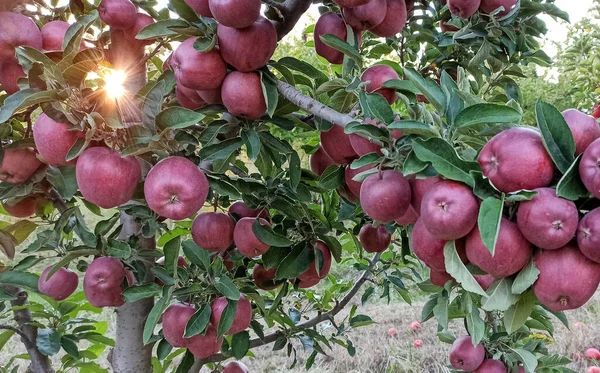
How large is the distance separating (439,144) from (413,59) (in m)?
0.84

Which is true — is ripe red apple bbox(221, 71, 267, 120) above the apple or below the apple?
above

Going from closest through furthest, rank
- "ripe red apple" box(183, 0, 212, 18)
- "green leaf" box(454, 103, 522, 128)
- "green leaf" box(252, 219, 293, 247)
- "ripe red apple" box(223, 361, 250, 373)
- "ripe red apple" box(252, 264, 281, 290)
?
"green leaf" box(454, 103, 522, 128)
"ripe red apple" box(183, 0, 212, 18)
"green leaf" box(252, 219, 293, 247)
"ripe red apple" box(252, 264, 281, 290)
"ripe red apple" box(223, 361, 250, 373)

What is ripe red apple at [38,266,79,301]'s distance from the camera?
116cm

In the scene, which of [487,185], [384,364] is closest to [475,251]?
[487,185]

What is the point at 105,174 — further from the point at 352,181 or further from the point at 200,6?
the point at 352,181

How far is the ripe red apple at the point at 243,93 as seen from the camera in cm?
81

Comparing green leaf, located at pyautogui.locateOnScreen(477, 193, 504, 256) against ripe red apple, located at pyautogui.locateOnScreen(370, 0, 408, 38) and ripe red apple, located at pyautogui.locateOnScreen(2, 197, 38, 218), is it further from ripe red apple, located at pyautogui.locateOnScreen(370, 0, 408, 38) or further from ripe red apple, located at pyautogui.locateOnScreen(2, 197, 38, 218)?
ripe red apple, located at pyautogui.locateOnScreen(2, 197, 38, 218)

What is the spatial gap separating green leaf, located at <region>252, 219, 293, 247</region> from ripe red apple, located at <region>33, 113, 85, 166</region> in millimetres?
388

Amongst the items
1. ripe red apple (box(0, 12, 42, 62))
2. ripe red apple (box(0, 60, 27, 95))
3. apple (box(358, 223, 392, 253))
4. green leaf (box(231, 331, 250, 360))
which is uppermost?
ripe red apple (box(0, 12, 42, 62))

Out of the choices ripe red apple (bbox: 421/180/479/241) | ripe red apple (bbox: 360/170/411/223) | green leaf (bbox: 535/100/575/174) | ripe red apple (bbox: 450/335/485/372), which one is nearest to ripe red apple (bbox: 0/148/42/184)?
ripe red apple (bbox: 360/170/411/223)

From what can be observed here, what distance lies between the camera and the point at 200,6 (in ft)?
2.61

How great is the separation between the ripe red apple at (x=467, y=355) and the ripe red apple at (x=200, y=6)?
37.2 inches

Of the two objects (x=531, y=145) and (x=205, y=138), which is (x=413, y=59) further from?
(x=531, y=145)

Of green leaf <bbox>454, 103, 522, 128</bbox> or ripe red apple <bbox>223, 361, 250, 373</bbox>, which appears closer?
green leaf <bbox>454, 103, 522, 128</bbox>
